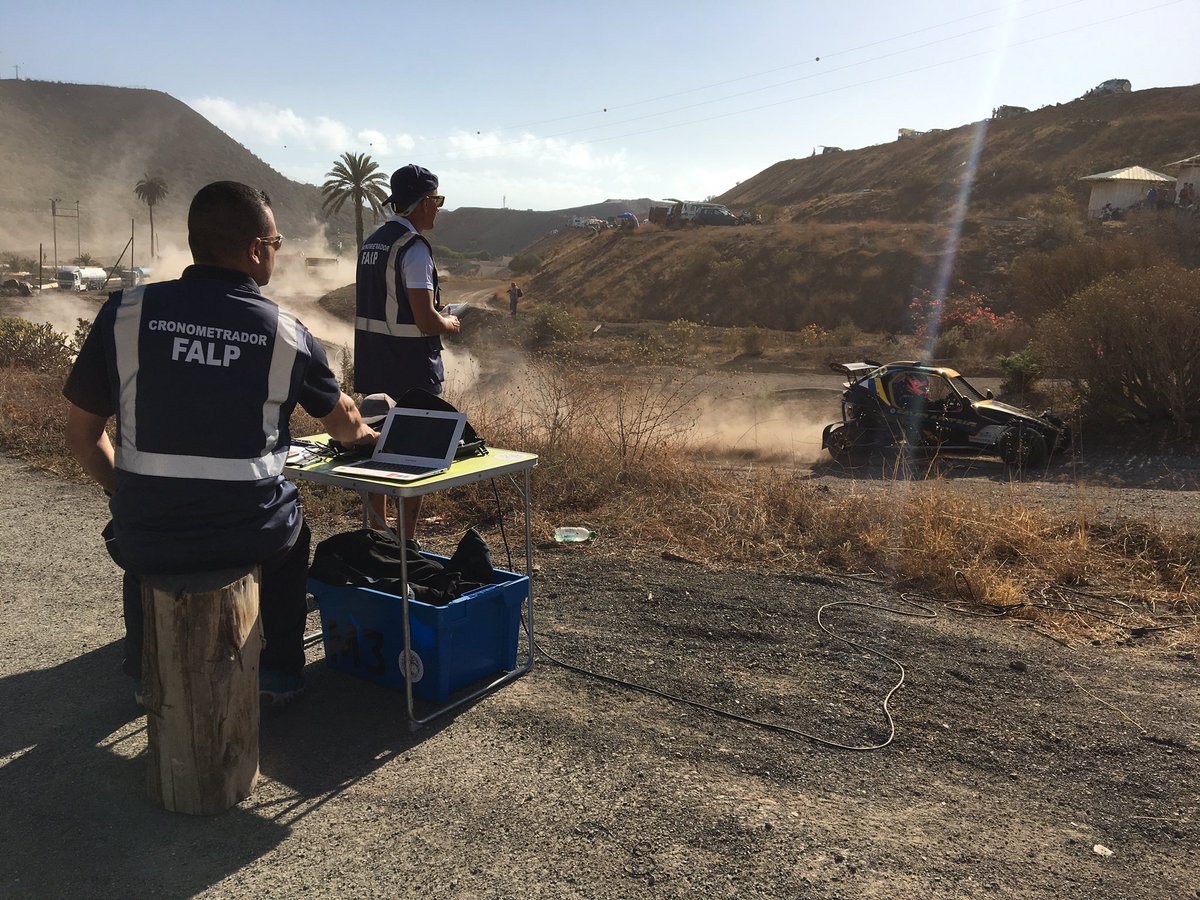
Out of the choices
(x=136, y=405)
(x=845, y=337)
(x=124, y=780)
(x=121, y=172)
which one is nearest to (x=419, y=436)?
(x=136, y=405)

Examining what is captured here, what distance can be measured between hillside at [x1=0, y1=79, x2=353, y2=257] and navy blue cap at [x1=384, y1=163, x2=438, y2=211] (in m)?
108

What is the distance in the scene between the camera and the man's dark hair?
313 cm

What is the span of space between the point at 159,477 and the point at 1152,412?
51.1 feet

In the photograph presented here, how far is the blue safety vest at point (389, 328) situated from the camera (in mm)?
4824

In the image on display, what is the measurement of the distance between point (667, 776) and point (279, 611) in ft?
5.39

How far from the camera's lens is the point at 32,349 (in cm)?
1393

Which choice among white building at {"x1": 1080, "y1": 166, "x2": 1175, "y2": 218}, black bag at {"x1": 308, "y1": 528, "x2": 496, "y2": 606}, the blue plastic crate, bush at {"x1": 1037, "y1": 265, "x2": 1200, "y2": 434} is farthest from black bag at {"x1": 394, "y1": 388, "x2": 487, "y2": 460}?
white building at {"x1": 1080, "y1": 166, "x2": 1175, "y2": 218}

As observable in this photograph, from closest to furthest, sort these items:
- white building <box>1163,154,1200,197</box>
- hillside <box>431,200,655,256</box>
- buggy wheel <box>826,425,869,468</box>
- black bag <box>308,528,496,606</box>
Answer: black bag <box>308,528,496,606</box> < buggy wheel <box>826,425,869,468</box> < white building <box>1163,154,1200,197</box> < hillside <box>431,200,655,256</box>

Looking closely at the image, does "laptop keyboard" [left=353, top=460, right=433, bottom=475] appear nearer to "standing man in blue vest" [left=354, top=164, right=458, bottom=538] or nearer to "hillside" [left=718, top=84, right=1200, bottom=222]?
"standing man in blue vest" [left=354, top=164, right=458, bottom=538]

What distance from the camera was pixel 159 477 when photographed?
120 inches

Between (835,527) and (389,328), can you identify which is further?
(835,527)

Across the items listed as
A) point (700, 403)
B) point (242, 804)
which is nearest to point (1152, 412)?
point (700, 403)

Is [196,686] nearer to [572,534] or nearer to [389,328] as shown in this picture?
[389,328]

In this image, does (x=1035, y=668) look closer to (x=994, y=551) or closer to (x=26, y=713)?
(x=994, y=551)
